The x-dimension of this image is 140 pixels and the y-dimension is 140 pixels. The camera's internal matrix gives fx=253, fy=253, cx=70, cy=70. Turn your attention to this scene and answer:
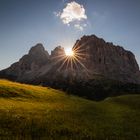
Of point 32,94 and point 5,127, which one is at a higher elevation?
point 32,94

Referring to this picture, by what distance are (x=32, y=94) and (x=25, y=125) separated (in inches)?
1361

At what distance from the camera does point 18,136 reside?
1866 cm

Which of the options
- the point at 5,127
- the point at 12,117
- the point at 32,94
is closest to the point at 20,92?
the point at 32,94

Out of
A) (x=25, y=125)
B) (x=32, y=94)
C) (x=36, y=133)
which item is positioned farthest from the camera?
(x=32, y=94)

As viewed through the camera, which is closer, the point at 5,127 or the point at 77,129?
the point at 5,127

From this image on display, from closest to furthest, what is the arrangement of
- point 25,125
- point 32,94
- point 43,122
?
point 25,125 → point 43,122 → point 32,94

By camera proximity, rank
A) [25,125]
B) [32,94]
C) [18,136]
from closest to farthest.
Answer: [18,136] < [25,125] < [32,94]

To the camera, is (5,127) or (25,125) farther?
(25,125)

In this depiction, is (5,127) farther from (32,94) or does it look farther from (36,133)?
(32,94)

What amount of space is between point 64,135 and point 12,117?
6966 millimetres

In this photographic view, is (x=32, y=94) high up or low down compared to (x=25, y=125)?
up

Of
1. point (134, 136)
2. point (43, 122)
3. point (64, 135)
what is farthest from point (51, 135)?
point (134, 136)

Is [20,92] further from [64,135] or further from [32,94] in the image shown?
[64,135]

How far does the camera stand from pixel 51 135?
2050 cm
